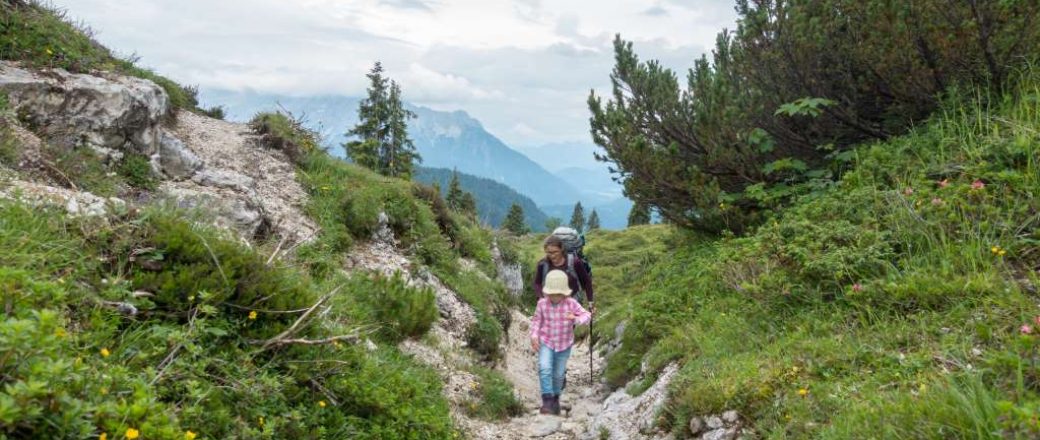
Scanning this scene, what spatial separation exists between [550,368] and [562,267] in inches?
53.5

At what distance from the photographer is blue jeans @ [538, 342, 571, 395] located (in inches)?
284

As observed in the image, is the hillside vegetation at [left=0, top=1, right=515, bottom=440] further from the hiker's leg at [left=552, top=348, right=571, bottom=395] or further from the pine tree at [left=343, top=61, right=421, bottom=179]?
the pine tree at [left=343, top=61, right=421, bottom=179]

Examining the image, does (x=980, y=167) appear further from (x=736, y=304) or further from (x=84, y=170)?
(x=84, y=170)

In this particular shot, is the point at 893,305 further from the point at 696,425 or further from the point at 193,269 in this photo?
the point at 193,269

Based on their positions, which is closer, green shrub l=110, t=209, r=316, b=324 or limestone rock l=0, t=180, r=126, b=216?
green shrub l=110, t=209, r=316, b=324

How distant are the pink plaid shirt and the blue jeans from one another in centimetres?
9

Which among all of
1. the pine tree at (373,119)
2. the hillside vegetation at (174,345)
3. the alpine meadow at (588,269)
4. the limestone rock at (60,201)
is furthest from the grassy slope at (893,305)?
the pine tree at (373,119)

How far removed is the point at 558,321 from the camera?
7223mm

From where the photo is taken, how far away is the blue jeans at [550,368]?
7.22 metres

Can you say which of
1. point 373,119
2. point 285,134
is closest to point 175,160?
point 285,134

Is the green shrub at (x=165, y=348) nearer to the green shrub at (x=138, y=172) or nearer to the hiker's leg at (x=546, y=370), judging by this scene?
the hiker's leg at (x=546, y=370)

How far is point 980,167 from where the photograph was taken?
18.0 ft

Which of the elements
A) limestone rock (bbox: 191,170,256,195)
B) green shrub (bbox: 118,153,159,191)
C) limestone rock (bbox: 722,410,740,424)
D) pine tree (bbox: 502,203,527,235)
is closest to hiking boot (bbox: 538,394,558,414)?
limestone rock (bbox: 722,410,740,424)

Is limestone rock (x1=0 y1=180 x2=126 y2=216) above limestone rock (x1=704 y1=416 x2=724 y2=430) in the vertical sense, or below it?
above
